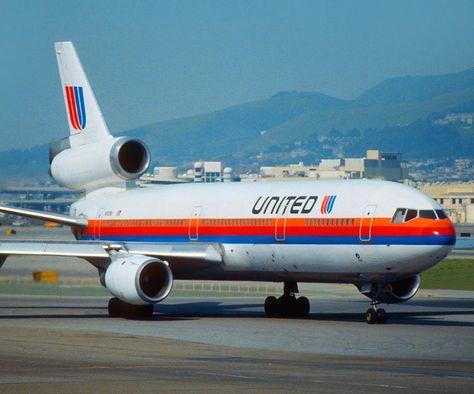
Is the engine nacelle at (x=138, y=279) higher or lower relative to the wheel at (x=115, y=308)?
higher

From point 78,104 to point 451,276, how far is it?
2712 centimetres

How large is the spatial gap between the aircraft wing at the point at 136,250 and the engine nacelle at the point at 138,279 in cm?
69

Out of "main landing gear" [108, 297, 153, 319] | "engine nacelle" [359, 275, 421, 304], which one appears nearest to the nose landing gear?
"engine nacelle" [359, 275, 421, 304]

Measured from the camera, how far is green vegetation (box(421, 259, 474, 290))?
58.5m

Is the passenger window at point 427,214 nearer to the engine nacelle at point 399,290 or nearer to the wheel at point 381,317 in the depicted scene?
the engine nacelle at point 399,290

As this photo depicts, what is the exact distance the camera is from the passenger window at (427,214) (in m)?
34.2

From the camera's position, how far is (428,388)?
20.1m

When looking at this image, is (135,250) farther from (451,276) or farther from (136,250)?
(451,276)

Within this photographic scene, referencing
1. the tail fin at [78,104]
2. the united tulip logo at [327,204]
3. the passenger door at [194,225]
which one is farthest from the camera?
the tail fin at [78,104]

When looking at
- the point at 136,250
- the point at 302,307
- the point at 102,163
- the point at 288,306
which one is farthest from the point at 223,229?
the point at 102,163

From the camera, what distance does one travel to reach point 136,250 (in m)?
38.6

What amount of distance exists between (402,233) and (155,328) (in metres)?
7.05

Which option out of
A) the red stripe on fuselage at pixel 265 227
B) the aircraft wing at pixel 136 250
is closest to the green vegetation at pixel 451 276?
the red stripe on fuselage at pixel 265 227

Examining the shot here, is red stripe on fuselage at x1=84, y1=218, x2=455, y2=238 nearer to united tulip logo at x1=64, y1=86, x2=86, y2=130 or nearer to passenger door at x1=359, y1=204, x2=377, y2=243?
passenger door at x1=359, y1=204, x2=377, y2=243
